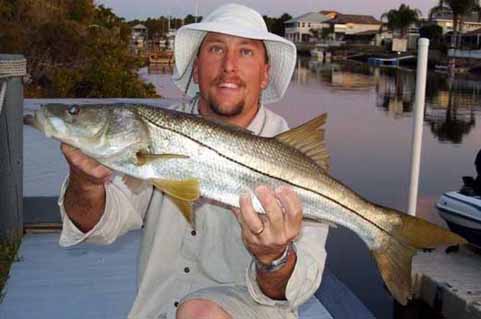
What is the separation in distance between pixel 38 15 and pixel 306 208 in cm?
2023

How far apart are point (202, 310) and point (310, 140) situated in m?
0.95

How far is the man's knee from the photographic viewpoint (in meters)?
2.95

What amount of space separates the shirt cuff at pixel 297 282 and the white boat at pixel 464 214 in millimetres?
6949

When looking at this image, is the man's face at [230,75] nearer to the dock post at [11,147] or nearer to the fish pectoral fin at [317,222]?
the fish pectoral fin at [317,222]

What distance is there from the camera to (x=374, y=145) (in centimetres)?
2656

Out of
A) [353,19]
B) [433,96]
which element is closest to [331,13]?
[353,19]

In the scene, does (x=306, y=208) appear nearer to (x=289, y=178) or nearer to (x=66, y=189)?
(x=289, y=178)

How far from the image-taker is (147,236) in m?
3.40

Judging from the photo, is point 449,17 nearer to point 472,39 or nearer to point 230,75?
point 472,39

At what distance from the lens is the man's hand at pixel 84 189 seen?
2.74 meters

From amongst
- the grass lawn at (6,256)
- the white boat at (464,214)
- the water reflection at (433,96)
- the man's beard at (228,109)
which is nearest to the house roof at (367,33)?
the water reflection at (433,96)

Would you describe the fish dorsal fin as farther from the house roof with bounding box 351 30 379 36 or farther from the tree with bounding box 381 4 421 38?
the house roof with bounding box 351 30 379 36

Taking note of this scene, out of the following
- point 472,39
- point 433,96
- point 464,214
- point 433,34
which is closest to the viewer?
point 464,214

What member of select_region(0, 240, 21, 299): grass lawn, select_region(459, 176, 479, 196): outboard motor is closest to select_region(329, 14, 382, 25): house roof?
select_region(459, 176, 479, 196): outboard motor
